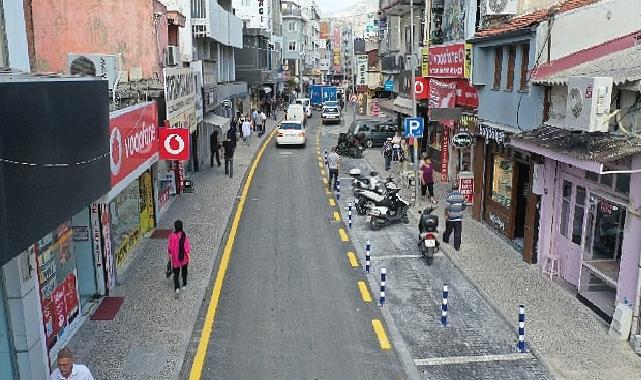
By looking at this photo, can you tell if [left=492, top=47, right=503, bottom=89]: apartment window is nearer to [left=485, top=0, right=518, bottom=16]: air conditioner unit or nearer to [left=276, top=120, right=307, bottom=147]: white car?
[left=485, top=0, right=518, bottom=16]: air conditioner unit

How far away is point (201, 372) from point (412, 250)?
807 cm

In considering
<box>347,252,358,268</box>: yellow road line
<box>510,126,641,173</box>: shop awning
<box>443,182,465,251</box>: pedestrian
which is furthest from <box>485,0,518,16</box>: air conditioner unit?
<box>347,252,358,268</box>: yellow road line

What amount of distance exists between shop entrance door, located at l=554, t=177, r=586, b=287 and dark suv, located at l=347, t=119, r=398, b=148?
2301 centimetres

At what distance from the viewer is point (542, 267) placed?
13836mm

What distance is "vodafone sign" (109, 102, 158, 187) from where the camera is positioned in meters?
11.1

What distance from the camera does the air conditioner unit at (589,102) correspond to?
10102mm

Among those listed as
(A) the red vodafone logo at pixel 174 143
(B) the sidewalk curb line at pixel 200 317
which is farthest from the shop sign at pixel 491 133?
(A) the red vodafone logo at pixel 174 143

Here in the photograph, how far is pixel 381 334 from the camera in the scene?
10797 mm

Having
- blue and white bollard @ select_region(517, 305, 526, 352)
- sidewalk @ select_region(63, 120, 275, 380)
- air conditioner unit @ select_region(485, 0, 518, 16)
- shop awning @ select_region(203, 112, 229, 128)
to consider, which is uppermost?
air conditioner unit @ select_region(485, 0, 518, 16)

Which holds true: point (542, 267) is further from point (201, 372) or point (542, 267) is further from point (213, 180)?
point (213, 180)

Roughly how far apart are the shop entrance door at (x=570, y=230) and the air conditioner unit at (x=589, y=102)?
2275mm

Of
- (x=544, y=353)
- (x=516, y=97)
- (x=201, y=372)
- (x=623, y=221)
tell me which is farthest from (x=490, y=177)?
(x=201, y=372)

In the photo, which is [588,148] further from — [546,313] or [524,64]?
[524,64]

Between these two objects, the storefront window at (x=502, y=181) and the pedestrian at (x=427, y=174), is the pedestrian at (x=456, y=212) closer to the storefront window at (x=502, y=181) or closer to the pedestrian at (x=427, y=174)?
the storefront window at (x=502, y=181)
